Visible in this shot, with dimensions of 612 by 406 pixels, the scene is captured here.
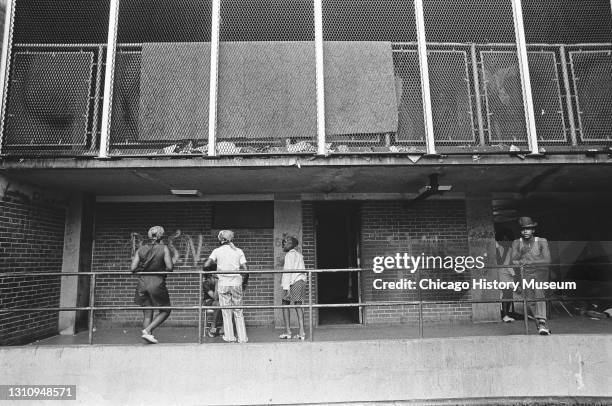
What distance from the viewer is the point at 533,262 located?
5.93 m

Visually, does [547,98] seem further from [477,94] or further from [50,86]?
[50,86]

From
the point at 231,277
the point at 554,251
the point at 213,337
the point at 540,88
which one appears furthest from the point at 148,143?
the point at 554,251

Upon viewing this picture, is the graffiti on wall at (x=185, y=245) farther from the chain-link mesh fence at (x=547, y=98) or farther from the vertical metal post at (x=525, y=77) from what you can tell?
the chain-link mesh fence at (x=547, y=98)

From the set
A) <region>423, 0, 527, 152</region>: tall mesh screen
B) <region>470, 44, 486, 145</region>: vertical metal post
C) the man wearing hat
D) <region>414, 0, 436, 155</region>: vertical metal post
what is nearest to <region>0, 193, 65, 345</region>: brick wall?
<region>414, 0, 436, 155</region>: vertical metal post

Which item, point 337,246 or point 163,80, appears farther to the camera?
point 337,246

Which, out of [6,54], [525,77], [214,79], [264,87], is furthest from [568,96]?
[6,54]

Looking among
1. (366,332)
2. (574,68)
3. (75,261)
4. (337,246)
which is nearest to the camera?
(574,68)

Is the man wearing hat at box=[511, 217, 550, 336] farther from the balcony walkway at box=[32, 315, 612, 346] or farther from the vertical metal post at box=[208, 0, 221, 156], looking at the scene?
the vertical metal post at box=[208, 0, 221, 156]

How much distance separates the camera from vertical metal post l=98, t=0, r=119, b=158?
217 inches

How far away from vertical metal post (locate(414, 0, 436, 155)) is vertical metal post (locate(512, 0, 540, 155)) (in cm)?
139

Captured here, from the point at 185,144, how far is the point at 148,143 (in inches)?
21.9

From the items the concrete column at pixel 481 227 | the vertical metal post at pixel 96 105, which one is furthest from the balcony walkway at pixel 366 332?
the vertical metal post at pixel 96 105

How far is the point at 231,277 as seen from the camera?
18.9 feet

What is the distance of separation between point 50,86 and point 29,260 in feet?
9.13
